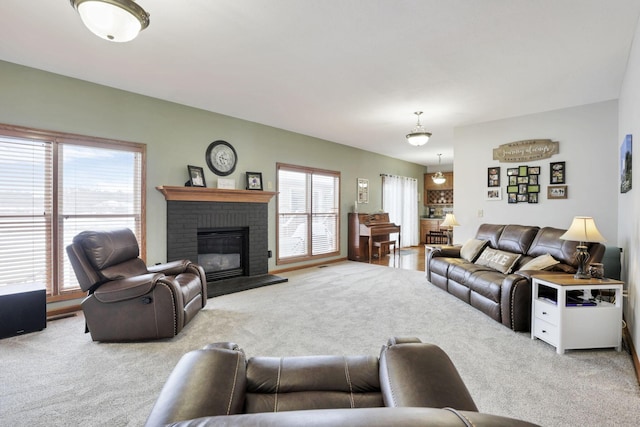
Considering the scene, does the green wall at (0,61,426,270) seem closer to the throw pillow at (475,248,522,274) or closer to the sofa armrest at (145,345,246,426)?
the throw pillow at (475,248,522,274)

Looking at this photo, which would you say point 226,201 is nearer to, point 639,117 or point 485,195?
point 485,195

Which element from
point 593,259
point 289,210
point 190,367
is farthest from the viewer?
point 289,210

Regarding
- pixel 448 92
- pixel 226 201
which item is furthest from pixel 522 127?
pixel 226 201

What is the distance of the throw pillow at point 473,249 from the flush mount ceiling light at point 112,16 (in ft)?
14.7

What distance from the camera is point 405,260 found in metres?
7.30

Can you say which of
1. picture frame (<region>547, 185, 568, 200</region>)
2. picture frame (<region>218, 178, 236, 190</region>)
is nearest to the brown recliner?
picture frame (<region>218, 178, 236, 190</region>)

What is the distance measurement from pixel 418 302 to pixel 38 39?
186 inches

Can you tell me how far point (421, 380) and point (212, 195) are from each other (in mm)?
4399

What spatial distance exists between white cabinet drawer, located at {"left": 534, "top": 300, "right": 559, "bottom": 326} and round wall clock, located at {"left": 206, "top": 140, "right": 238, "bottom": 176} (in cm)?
435

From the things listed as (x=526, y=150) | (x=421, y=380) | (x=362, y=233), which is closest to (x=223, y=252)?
(x=362, y=233)

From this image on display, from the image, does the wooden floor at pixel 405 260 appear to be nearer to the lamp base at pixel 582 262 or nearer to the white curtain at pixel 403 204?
the white curtain at pixel 403 204

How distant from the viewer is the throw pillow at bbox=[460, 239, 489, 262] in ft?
14.9

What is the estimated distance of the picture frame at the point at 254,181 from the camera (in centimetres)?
542

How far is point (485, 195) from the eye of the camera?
17.6 ft
